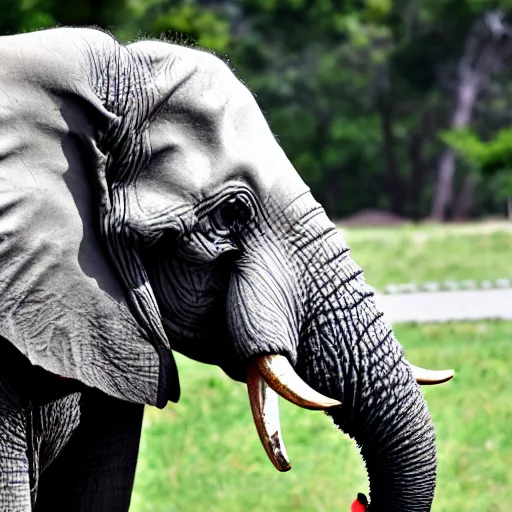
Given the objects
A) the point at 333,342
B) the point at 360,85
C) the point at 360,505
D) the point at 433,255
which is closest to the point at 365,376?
the point at 333,342

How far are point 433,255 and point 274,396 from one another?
48.8 feet

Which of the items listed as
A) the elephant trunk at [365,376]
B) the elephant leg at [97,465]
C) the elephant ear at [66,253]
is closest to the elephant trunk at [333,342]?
the elephant trunk at [365,376]

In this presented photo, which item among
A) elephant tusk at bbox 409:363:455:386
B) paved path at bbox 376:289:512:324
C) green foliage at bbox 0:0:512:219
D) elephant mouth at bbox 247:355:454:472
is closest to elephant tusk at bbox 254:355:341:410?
elephant mouth at bbox 247:355:454:472

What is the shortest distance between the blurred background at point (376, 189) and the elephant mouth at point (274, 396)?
969mm

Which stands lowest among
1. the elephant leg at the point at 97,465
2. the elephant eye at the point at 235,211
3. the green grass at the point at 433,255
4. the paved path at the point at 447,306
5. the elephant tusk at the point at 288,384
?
the green grass at the point at 433,255

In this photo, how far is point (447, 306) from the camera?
13453 mm

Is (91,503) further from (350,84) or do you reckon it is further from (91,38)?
(350,84)

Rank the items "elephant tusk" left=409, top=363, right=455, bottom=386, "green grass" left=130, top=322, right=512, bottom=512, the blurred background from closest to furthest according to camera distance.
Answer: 1. "elephant tusk" left=409, top=363, right=455, bottom=386
2. "green grass" left=130, top=322, right=512, bottom=512
3. the blurred background

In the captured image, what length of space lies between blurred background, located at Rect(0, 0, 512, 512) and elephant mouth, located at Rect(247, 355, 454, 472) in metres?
0.97

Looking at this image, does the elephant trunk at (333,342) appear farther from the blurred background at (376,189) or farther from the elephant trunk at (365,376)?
the blurred background at (376,189)

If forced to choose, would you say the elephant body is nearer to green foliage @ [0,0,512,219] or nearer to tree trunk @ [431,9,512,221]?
green foliage @ [0,0,512,219]

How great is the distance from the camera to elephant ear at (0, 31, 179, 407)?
3.42 m

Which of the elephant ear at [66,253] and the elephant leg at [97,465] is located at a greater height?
the elephant ear at [66,253]

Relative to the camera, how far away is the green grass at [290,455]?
21.1 ft
